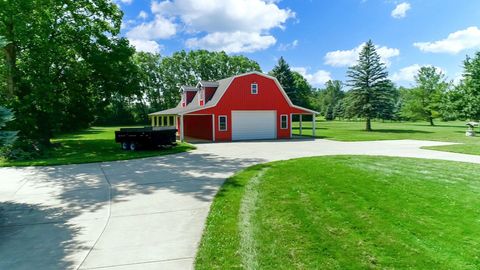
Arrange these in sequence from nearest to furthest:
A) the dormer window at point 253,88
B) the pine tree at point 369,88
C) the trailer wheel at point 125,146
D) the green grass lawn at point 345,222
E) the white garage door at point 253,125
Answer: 1. the green grass lawn at point 345,222
2. the trailer wheel at point 125,146
3. the white garage door at point 253,125
4. the dormer window at point 253,88
5. the pine tree at point 369,88

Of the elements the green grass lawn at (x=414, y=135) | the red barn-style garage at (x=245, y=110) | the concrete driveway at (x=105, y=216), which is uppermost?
the red barn-style garage at (x=245, y=110)

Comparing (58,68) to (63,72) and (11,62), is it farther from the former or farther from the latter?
(11,62)

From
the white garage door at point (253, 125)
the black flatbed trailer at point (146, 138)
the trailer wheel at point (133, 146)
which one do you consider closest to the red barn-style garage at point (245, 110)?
the white garage door at point (253, 125)

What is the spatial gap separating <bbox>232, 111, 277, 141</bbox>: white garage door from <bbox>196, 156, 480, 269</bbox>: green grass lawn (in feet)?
53.1

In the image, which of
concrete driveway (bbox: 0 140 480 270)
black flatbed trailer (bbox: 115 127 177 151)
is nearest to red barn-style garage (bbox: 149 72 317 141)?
black flatbed trailer (bbox: 115 127 177 151)

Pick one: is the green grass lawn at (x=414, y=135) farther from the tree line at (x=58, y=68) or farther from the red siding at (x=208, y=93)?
the tree line at (x=58, y=68)

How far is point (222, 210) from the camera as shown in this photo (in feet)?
20.5

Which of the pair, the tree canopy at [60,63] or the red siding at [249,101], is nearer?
the tree canopy at [60,63]

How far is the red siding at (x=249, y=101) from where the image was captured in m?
24.4

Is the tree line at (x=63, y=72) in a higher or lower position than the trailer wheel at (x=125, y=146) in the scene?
higher

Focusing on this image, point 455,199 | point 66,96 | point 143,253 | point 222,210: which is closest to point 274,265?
point 143,253

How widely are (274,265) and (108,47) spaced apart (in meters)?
21.4

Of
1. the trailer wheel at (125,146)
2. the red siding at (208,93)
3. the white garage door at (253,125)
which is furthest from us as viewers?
the red siding at (208,93)

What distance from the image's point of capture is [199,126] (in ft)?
91.1
